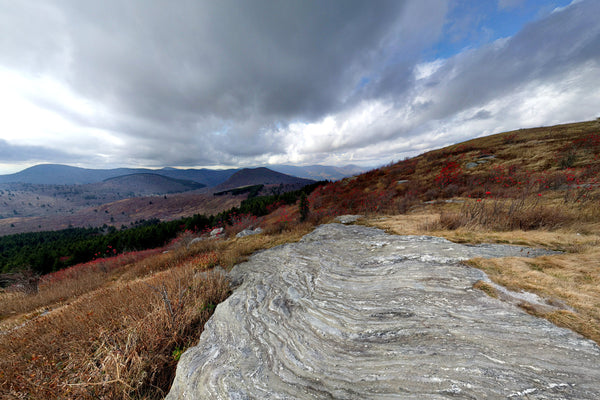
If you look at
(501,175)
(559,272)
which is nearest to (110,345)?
(559,272)

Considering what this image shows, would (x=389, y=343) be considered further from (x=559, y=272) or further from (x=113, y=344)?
(x=113, y=344)

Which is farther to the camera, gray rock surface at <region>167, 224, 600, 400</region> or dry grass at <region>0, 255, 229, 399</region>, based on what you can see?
dry grass at <region>0, 255, 229, 399</region>

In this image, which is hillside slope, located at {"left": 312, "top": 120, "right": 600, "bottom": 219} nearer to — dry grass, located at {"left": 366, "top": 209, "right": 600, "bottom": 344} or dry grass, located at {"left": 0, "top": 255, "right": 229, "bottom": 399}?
dry grass, located at {"left": 366, "top": 209, "right": 600, "bottom": 344}

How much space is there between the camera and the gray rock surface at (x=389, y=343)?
2980 millimetres

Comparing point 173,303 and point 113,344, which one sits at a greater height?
point 173,303

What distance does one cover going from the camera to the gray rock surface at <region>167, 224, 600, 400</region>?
9.78ft

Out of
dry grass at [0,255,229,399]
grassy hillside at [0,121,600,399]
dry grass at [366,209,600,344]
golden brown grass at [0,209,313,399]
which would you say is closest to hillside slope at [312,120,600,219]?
grassy hillside at [0,121,600,399]

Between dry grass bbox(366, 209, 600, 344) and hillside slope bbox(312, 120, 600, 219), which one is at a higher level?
hillside slope bbox(312, 120, 600, 219)

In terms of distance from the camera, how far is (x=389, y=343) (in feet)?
13.0

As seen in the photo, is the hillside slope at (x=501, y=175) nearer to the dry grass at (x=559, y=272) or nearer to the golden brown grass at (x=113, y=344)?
the dry grass at (x=559, y=272)

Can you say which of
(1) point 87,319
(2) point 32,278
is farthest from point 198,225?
(1) point 87,319

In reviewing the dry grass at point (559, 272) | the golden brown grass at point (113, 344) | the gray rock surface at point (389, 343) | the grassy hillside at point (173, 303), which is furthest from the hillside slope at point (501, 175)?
the golden brown grass at point (113, 344)

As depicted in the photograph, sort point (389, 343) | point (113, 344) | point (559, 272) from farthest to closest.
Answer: point (559, 272) < point (113, 344) < point (389, 343)

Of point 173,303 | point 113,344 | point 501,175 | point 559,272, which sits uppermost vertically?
point 501,175
